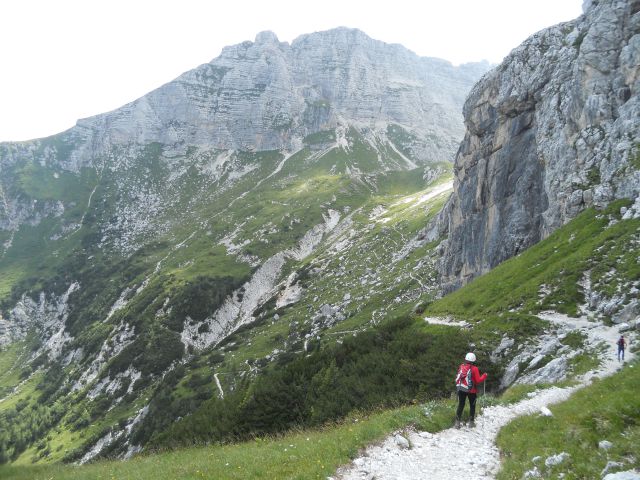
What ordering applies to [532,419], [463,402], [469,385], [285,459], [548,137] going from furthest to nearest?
[548,137] < [463,402] < [469,385] < [532,419] < [285,459]

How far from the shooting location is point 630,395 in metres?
12.4

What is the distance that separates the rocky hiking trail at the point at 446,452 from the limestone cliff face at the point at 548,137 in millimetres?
39121

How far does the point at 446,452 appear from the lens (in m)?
14.8

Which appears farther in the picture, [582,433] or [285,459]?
[285,459]

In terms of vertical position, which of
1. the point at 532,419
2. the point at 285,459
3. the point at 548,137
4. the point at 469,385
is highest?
the point at 548,137

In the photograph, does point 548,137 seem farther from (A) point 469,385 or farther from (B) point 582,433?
(B) point 582,433

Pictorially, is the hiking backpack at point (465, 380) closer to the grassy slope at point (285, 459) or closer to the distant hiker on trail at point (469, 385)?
the distant hiker on trail at point (469, 385)

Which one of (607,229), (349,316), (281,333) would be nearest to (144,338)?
(281,333)

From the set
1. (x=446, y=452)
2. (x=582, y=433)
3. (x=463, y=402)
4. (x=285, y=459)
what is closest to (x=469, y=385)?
(x=463, y=402)

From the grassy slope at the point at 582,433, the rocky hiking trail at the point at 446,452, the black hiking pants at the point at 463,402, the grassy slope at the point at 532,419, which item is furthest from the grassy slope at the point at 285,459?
the grassy slope at the point at 582,433

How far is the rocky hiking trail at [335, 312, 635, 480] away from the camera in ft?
43.0

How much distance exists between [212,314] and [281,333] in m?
45.6

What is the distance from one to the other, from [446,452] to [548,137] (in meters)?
66.6

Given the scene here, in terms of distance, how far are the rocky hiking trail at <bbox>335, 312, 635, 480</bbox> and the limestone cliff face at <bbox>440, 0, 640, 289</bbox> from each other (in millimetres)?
39121
